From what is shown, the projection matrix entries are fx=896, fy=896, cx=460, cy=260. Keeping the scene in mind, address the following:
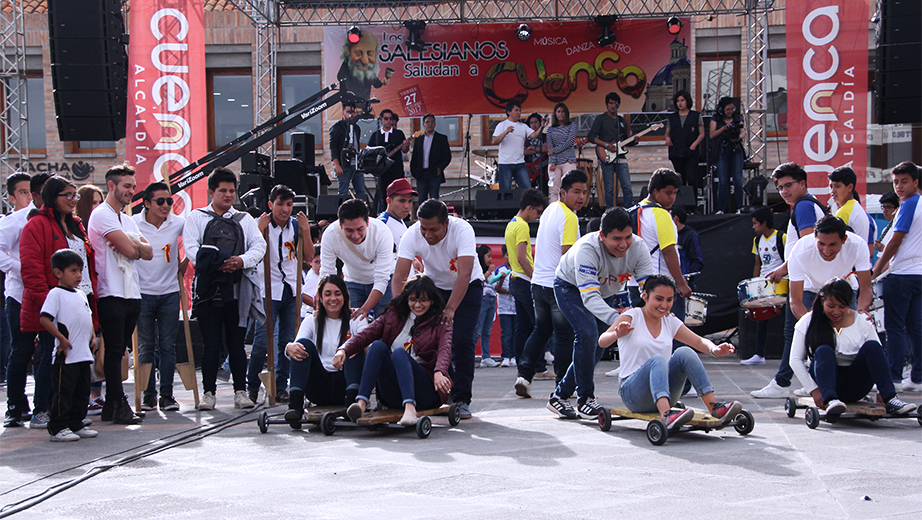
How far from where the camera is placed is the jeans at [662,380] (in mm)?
5191

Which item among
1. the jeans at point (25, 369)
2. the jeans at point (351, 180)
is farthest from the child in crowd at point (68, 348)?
the jeans at point (351, 180)

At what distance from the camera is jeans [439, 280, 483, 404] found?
626 centimetres

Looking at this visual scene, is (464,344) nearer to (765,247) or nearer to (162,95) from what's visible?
(765,247)

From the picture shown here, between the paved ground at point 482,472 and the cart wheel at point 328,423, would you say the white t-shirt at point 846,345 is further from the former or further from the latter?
the cart wheel at point 328,423

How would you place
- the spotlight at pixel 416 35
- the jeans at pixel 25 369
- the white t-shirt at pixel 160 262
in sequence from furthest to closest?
the spotlight at pixel 416 35
the white t-shirt at pixel 160 262
the jeans at pixel 25 369

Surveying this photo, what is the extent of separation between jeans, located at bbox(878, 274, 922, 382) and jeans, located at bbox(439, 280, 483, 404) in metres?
3.42

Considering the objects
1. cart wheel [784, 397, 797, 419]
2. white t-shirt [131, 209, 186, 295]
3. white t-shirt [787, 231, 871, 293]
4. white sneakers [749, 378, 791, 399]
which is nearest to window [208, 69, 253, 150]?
white t-shirt [131, 209, 186, 295]

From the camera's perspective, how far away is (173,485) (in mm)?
4312

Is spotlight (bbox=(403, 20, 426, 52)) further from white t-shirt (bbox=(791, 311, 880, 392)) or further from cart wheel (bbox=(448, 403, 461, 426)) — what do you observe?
white t-shirt (bbox=(791, 311, 880, 392))

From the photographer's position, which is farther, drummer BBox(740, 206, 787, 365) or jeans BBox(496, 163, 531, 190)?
jeans BBox(496, 163, 531, 190)

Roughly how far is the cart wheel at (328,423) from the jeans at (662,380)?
1849 millimetres

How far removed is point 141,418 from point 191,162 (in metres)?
6.23

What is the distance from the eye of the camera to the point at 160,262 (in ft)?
22.9

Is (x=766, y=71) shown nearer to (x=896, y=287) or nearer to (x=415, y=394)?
(x=896, y=287)
